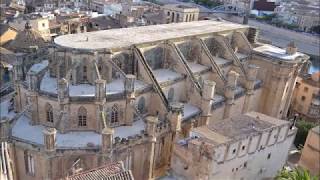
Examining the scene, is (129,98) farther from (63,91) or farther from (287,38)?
(287,38)

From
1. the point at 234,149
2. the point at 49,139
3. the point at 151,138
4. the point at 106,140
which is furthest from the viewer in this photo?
the point at 151,138

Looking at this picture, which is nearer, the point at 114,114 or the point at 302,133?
the point at 114,114

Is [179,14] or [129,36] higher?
[129,36]

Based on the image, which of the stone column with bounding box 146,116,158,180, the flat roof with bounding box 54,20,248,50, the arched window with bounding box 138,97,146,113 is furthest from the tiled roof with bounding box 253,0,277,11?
the stone column with bounding box 146,116,158,180

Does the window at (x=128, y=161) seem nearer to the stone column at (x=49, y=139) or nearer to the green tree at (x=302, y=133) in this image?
the stone column at (x=49, y=139)

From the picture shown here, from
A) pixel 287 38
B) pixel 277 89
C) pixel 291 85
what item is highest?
pixel 291 85

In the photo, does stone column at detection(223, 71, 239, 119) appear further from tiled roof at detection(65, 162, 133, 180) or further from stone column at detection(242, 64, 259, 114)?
tiled roof at detection(65, 162, 133, 180)

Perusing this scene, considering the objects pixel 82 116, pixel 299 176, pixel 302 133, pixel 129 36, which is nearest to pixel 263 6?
pixel 302 133
